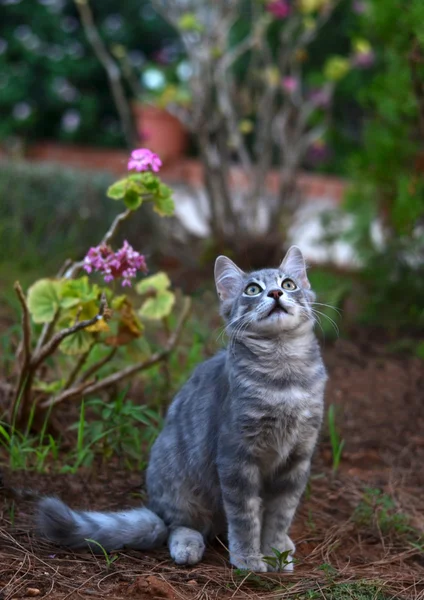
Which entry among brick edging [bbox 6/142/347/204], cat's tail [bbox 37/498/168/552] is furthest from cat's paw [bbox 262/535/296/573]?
brick edging [bbox 6/142/347/204]

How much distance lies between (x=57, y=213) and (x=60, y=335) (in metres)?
3.22

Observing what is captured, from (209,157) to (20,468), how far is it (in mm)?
3128

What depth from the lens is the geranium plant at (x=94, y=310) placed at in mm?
2764

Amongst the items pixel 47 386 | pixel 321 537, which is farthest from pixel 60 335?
pixel 321 537

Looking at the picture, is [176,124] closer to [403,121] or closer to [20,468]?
[403,121]

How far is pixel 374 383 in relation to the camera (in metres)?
4.11

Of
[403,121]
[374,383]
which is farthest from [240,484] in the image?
[403,121]

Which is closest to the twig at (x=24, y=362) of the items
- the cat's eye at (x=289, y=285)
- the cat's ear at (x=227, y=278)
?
the cat's ear at (x=227, y=278)

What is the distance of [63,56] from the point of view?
32.8 ft

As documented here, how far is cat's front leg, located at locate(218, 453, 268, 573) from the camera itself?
236cm

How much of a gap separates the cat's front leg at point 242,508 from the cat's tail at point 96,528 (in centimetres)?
27

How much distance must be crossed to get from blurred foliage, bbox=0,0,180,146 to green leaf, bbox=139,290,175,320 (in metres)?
7.21

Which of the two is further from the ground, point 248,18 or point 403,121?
point 248,18

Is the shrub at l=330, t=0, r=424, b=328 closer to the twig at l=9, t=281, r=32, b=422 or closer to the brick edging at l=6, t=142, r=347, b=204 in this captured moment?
the twig at l=9, t=281, r=32, b=422
